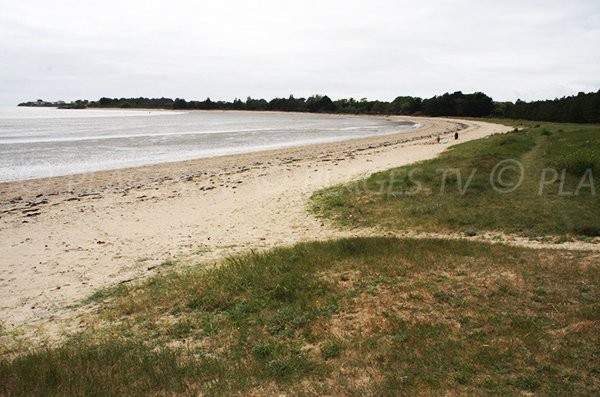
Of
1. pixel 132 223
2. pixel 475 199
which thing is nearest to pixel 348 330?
pixel 475 199

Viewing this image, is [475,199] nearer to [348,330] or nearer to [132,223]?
[348,330]

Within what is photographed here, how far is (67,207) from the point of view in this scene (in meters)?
18.3

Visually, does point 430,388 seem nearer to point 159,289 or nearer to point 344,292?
point 344,292

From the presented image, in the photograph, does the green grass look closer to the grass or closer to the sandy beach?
the sandy beach

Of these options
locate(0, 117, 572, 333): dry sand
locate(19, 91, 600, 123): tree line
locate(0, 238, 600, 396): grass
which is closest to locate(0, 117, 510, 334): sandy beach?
locate(0, 117, 572, 333): dry sand

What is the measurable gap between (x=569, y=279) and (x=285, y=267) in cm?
563

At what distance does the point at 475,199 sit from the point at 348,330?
1051 cm

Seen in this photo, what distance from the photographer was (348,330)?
6.78 m

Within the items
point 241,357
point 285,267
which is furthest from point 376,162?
point 241,357

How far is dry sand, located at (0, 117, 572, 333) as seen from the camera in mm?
10547

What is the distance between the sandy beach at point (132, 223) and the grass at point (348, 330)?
6.05ft

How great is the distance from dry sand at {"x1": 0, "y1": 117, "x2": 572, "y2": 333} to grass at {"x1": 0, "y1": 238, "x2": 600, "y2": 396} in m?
1.97

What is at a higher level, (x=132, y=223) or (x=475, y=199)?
(x=475, y=199)

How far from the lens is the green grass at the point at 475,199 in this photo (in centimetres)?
1259
